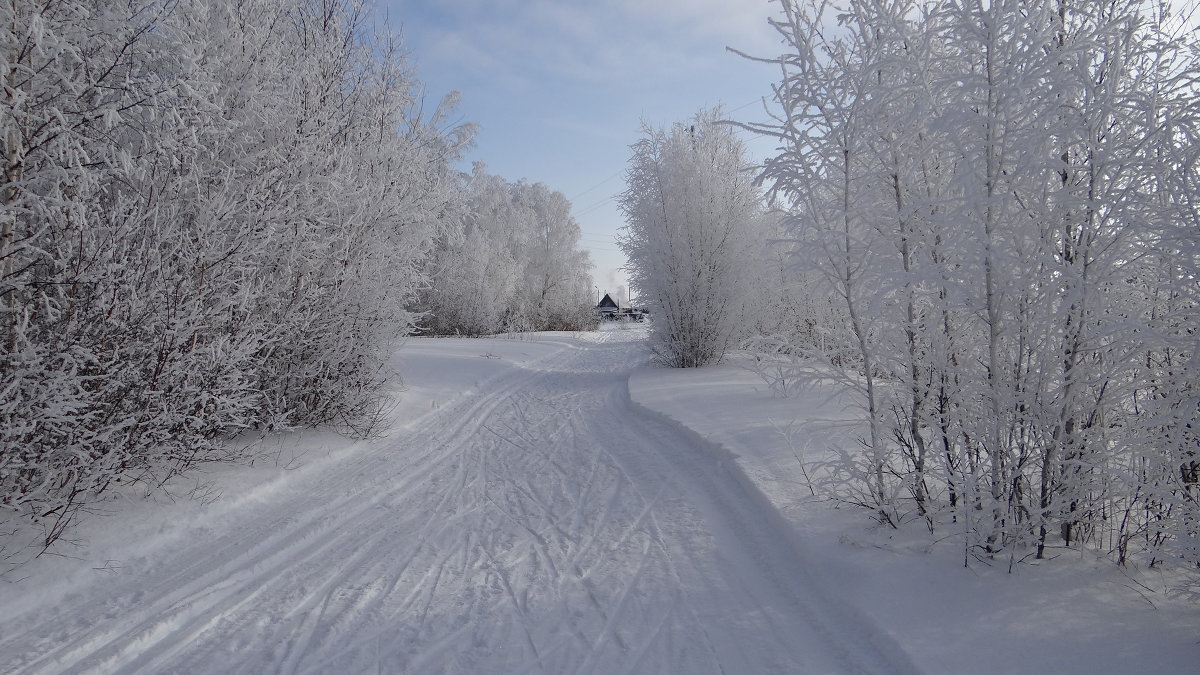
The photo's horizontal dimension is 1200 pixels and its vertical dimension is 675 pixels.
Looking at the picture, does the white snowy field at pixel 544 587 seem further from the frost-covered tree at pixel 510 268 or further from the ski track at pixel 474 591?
the frost-covered tree at pixel 510 268

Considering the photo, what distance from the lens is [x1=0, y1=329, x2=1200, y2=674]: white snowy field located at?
2.90 m

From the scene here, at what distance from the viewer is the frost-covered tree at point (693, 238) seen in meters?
13.8

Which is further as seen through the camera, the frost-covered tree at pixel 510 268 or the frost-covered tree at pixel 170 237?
the frost-covered tree at pixel 510 268

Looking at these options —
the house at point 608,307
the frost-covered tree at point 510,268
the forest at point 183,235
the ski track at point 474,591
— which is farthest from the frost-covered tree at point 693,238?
the house at point 608,307

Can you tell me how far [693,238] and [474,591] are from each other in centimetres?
1120

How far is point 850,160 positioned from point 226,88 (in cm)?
550

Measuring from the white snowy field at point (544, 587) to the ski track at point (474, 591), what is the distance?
0.02 metres

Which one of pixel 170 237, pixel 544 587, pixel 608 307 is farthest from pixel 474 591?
pixel 608 307

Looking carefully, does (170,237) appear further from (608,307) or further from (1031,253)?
(608,307)

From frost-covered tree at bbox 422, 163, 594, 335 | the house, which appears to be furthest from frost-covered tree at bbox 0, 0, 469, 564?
the house

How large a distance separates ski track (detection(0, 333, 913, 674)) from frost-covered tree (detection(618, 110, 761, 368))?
8092 millimetres

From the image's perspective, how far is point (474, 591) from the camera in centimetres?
368

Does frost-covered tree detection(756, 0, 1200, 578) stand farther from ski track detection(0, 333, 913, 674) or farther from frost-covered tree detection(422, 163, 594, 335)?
frost-covered tree detection(422, 163, 594, 335)

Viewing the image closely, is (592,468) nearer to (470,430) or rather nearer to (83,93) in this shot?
(470,430)
